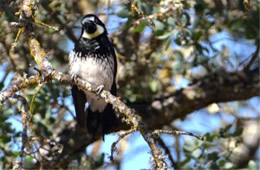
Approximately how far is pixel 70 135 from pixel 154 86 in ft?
2.48

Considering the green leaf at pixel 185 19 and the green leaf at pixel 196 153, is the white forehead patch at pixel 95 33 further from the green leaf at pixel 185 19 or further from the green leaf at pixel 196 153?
the green leaf at pixel 196 153

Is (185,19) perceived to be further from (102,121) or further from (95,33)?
(102,121)

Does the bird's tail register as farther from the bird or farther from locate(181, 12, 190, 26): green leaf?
locate(181, 12, 190, 26): green leaf

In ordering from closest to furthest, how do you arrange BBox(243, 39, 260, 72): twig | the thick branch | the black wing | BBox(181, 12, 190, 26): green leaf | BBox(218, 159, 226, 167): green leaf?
the black wing
BBox(218, 159, 226, 167): green leaf
BBox(181, 12, 190, 26): green leaf
BBox(243, 39, 260, 72): twig
the thick branch

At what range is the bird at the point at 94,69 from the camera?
373 cm

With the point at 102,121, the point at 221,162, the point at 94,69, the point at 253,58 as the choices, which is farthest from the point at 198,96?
the point at 94,69

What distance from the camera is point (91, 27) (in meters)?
3.93

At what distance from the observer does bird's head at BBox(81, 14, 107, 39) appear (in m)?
3.91

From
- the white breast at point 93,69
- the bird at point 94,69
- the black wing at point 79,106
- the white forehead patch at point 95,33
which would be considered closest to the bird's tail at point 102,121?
the bird at point 94,69

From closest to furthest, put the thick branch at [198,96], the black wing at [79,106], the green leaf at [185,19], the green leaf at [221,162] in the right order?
1. the black wing at [79,106]
2. the green leaf at [221,162]
3. the green leaf at [185,19]
4. the thick branch at [198,96]

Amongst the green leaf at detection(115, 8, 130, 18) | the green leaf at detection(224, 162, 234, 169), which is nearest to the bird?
the green leaf at detection(115, 8, 130, 18)

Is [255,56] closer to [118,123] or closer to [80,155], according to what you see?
[118,123]

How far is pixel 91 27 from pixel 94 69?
0.35m

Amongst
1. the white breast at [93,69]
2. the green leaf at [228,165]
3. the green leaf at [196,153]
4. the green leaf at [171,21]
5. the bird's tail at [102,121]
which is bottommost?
the green leaf at [228,165]
